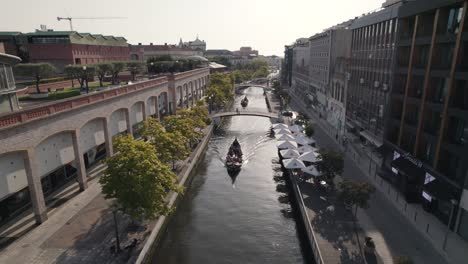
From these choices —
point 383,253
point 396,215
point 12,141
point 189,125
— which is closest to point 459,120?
point 396,215

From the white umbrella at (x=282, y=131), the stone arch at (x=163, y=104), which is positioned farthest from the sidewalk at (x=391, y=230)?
the stone arch at (x=163, y=104)

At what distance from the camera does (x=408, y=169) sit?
120 ft

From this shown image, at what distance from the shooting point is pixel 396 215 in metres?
33.5

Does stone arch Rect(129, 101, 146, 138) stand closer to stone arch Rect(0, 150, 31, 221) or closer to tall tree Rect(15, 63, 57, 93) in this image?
tall tree Rect(15, 63, 57, 93)

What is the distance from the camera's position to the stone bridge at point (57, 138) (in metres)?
28.1

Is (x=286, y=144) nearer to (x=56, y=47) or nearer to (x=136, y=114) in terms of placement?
(x=136, y=114)

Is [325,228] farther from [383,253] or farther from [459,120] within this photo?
[459,120]

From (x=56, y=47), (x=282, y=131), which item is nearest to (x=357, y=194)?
(x=282, y=131)

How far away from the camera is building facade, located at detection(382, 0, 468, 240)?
29.1m

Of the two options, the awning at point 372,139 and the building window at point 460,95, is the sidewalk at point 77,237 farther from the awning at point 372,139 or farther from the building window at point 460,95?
the awning at point 372,139

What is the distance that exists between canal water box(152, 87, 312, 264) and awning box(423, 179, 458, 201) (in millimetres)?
14239

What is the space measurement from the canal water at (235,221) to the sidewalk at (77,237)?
381cm

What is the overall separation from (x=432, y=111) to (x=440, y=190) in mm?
9047

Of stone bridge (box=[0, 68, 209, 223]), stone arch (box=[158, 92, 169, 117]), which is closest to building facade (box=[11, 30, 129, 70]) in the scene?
stone arch (box=[158, 92, 169, 117])
